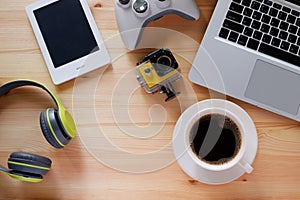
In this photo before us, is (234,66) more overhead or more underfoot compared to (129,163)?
more overhead

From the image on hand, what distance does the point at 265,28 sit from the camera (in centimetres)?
88

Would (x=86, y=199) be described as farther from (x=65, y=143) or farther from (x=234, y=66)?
(x=234, y=66)

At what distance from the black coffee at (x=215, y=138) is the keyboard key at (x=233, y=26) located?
0.15 meters

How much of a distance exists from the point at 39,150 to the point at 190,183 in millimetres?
274

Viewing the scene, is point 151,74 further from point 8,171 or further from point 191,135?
point 8,171

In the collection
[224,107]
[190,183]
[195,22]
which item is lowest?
[190,183]

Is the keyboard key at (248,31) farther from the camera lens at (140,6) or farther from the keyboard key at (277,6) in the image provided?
the camera lens at (140,6)

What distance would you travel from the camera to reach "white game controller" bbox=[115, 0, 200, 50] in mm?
875

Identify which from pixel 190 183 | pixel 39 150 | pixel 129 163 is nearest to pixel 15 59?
pixel 39 150

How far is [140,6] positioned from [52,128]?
252mm

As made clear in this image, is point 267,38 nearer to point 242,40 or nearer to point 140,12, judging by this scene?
point 242,40

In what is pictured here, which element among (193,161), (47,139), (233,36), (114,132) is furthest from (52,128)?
(233,36)

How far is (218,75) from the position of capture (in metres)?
0.89

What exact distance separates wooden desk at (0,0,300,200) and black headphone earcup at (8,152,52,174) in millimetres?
65
